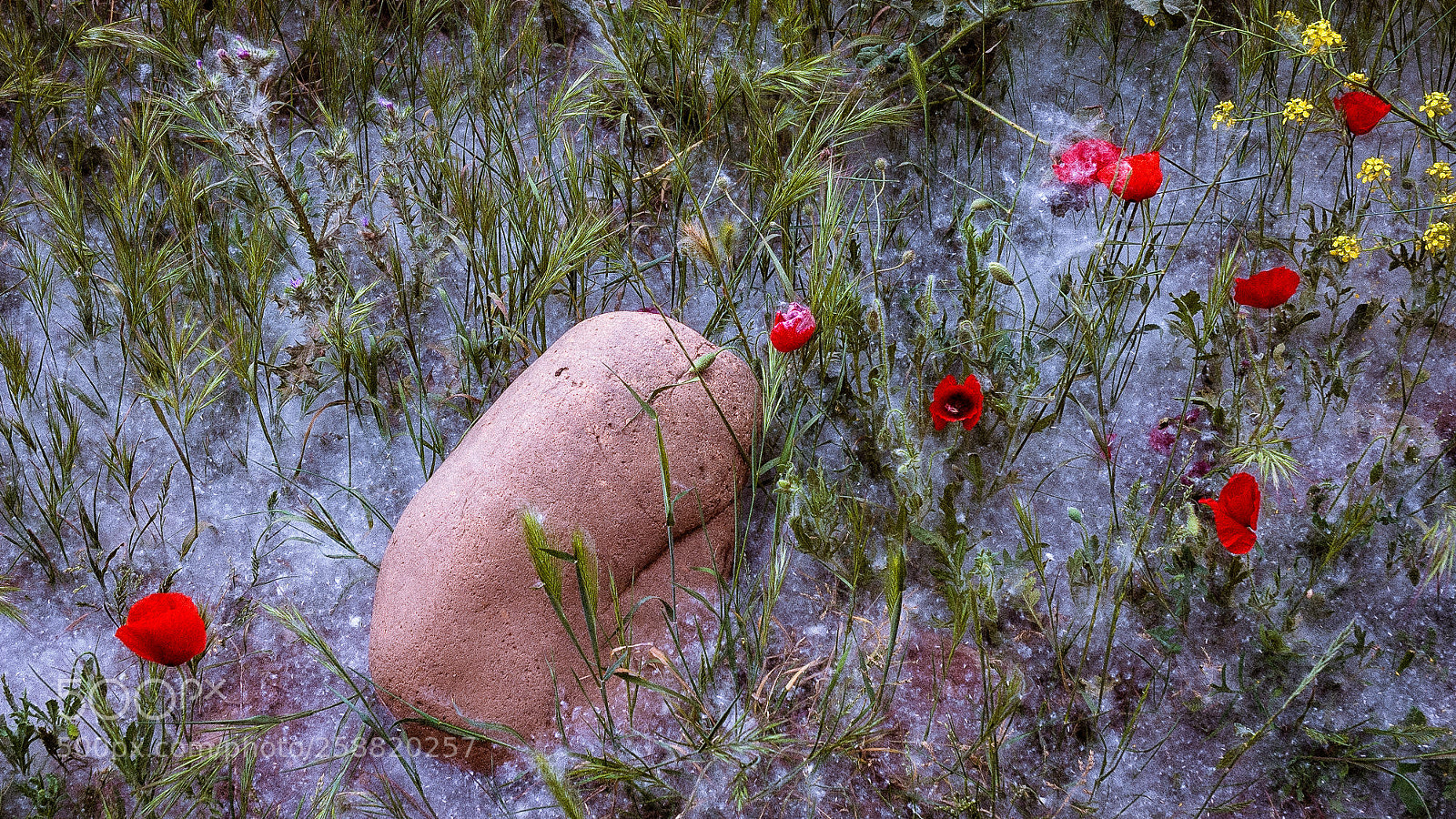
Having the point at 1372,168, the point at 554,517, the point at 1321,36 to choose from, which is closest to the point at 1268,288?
the point at 1372,168

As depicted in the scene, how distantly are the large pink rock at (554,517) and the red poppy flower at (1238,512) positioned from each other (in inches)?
28.4

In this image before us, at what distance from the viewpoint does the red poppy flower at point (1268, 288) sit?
153 cm

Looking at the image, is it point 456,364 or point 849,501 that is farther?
point 456,364

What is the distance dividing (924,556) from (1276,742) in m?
0.59

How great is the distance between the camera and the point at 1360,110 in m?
1.61

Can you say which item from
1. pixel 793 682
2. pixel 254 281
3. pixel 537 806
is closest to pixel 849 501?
pixel 793 682

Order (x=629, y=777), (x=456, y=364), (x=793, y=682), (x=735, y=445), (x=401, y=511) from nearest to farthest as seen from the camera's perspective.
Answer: (x=629, y=777) → (x=793, y=682) → (x=735, y=445) → (x=401, y=511) → (x=456, y=364)

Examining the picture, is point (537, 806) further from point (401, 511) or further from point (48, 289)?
point (48, 289)

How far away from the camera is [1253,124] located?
2.00 meters

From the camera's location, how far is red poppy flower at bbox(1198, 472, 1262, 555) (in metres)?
1.37

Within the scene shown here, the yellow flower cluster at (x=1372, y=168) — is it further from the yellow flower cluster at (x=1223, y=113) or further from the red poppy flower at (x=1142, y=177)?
the red poppy flower at (x=1142, y=177)

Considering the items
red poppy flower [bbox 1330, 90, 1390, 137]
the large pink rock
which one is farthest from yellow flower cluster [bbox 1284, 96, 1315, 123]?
the large pink rock

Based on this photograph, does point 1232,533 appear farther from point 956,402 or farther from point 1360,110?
point 1360,110

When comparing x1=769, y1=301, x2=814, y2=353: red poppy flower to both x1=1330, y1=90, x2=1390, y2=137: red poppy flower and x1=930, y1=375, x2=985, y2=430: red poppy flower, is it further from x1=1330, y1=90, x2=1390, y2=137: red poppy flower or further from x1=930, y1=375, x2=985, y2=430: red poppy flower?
x1=1330, y1=90, x2=1390, y2=137: red poppy flower
